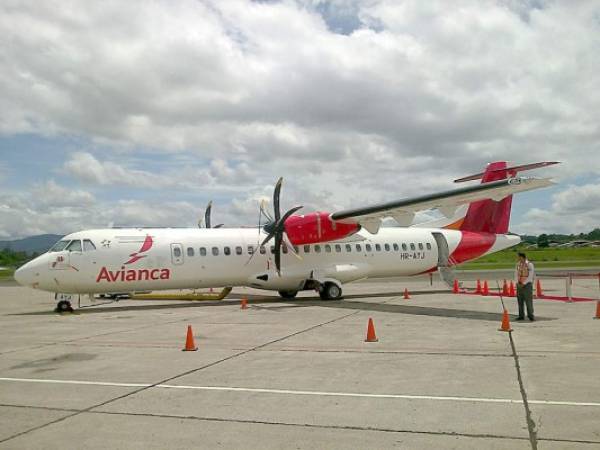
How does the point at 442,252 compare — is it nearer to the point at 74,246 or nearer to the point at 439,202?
the point at 439,202

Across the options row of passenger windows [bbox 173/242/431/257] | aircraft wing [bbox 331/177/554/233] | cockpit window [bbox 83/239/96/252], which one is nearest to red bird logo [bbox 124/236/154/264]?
row of passenger windows [bbox 173/242/431/257]

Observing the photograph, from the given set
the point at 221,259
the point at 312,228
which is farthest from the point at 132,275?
the point at 312,228

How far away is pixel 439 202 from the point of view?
19922mm

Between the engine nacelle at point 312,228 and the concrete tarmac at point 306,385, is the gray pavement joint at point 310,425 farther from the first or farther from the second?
the engine nacelle at point 312,228

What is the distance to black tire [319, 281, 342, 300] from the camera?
2311 cm

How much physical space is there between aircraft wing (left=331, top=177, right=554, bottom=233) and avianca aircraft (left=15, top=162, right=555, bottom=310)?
0.04m

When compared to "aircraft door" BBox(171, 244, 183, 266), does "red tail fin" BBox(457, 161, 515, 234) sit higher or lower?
higher

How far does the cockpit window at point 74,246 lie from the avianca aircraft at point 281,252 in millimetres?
36

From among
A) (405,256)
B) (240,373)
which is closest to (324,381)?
(240,373)

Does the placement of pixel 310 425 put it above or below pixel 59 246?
below

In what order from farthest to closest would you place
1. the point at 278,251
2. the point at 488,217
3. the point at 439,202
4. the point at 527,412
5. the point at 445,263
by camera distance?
the point at 488,217 → the point at 445,263 → the point at 278,251 → the point at 439,202 → the point at 527,412

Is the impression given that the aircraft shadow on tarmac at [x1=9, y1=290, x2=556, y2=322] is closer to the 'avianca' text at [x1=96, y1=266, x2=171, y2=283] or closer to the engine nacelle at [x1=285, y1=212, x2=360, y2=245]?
the 'avianca' text at [x1=96, y1=266, x2=171, y2=283]

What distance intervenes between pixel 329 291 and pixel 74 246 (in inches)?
392

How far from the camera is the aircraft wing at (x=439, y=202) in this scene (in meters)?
17.6
